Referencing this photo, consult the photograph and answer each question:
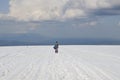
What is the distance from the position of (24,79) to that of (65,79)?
5.64ft

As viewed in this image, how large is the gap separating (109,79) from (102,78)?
434 millimetres

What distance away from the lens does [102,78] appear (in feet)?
45.1

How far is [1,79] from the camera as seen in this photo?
13.5 m

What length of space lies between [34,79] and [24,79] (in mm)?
432

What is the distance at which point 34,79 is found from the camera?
13.5 metres

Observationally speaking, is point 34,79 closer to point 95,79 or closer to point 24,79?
point 24,79

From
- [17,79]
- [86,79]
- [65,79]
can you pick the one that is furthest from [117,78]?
[17,79]

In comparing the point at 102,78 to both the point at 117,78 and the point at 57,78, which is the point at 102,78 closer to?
the point at 117,78

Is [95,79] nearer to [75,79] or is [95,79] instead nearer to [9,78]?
[75,79]

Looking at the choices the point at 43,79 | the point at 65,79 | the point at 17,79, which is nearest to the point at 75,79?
the point at 65,79

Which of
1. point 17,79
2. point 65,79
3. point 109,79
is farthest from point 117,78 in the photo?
point 17,79

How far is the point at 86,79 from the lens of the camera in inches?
531

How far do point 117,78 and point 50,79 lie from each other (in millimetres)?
2859

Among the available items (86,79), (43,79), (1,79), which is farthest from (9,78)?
(86,79)
